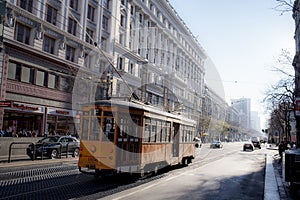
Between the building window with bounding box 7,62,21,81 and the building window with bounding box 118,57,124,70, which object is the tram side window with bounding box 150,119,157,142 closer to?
the building window with bounding box 7,62,21,81

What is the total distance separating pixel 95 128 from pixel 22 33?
1877cm

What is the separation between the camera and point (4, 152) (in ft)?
61.8

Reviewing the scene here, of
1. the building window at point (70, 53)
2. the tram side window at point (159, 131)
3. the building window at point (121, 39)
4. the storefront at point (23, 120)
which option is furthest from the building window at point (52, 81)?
the tram side window at point (159, 131)

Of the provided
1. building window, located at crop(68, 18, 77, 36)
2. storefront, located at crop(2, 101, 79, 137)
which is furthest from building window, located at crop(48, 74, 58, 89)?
building window, located at crop(68, 18, 77, 36)

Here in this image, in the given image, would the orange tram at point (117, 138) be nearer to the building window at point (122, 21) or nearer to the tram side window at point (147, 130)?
the tram side window at point (147, 130)

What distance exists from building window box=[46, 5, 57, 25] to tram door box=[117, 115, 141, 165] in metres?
21.0

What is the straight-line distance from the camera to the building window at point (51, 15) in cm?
2855

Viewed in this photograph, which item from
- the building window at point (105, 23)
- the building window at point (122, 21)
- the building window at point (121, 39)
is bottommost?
the building window at point (121, 39)

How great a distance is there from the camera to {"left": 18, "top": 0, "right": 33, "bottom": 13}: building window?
25.6 metres

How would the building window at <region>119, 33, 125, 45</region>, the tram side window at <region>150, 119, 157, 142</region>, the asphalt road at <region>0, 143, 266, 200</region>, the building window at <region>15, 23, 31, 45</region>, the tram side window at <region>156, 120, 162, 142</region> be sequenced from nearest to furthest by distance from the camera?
the asphalt road at <region>0, 143, 266, 200</region> → the tram side window at <region>150, 119, 157, 142</region> → the tram side window at <region>156, 120, 162, 142</region> → the building window at <region>15, 23, 31, 45</region> → the building window at <region>119, 33, 125, 45</region>

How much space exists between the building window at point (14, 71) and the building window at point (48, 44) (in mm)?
3722

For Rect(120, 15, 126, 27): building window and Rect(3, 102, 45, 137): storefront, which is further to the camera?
Rect(120, 15, 126, 27): building window

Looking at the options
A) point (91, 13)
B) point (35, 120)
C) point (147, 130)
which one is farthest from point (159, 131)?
point (91, 13)

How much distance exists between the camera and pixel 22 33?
1022 inches
